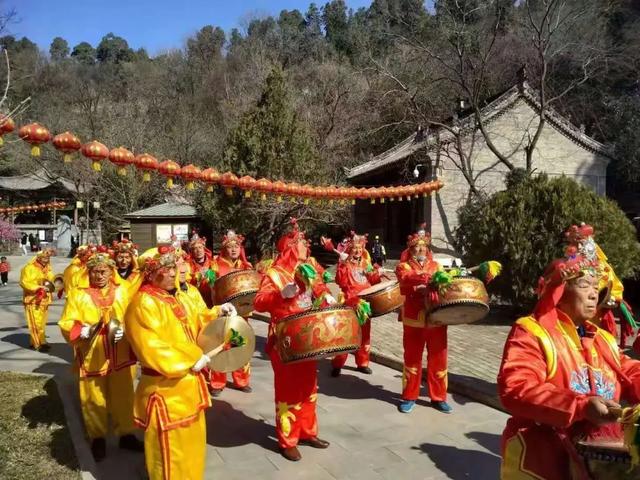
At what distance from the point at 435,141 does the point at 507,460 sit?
59.4ft

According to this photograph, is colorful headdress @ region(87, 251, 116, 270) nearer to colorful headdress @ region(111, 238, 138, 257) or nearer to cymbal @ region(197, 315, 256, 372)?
colorful headdress @ region(111, 238, 138, 257)

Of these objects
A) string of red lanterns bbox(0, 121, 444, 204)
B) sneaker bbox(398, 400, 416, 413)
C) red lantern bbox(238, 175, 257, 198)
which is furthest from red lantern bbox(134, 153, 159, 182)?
sneaker bbox(398, 400, 416, 413)

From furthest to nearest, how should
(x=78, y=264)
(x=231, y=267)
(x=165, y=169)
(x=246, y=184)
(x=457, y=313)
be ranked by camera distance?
(x=246, y=184)
(x=231, y=267)
(x=78, y=264)
(x=165, y=169)
(x=457, y=313)

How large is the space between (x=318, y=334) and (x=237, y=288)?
210 cm

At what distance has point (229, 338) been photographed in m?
3.70

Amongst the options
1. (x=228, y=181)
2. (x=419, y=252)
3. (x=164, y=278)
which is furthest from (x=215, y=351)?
(x=228, y=181)

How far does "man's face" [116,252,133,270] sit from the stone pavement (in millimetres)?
→ 1622

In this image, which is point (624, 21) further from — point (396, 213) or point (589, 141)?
point (396, 213)

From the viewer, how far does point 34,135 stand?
16.4 feet

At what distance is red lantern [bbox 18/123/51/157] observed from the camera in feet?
16.3

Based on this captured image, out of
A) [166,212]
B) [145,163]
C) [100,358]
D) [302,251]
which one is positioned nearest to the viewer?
[100,358]

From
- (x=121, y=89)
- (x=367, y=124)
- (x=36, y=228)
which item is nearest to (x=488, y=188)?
(x=367, y=124)

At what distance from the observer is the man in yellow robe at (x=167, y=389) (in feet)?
11.7

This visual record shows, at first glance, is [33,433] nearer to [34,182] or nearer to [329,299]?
[329,299]
